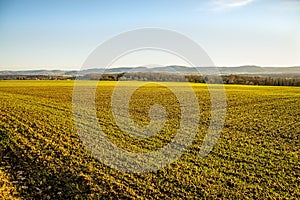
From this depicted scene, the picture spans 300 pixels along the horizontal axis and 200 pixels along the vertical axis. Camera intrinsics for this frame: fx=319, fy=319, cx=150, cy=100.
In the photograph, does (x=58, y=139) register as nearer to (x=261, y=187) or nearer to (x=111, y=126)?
(x=111, y=126)

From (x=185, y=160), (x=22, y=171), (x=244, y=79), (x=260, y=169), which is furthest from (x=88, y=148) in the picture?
(x=244, y=79)

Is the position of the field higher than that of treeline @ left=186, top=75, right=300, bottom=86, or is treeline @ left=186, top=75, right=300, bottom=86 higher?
treeline @ left=186, top=75, right=300, bottom=86

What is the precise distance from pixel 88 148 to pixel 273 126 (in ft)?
45.6

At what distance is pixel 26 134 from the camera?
1781cm

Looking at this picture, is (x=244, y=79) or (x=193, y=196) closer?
(x=193, y=196)

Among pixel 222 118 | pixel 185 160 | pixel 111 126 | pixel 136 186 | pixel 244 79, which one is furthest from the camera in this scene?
pixel 244 79

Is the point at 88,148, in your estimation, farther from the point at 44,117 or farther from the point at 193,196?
the point at 44,117

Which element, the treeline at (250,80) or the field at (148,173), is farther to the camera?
the treeline at (250,80)

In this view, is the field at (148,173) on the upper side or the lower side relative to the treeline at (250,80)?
lower

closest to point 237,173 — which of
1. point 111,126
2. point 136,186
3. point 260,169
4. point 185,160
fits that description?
point 260,169

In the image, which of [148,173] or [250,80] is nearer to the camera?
[148,173]

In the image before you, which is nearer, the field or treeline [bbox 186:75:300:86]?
the field

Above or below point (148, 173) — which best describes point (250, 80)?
above

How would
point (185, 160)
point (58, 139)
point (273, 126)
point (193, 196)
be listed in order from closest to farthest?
point (193, 196) < point (185, 160) < point (58, 139) < point (273, 126)
